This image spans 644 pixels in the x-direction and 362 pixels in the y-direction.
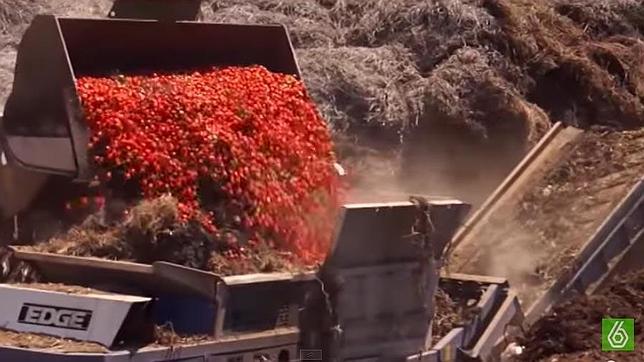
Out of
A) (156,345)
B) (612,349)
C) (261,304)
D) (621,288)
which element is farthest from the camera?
(621,288)

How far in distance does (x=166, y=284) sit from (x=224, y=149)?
1228 mm

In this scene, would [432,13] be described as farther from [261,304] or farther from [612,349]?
[261,304]

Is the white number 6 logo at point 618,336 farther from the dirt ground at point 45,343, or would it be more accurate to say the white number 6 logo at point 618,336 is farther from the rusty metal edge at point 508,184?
the dirt ground at point 45,343

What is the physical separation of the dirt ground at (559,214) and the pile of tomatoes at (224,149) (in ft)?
6.28

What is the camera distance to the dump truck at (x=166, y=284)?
548 centimetres

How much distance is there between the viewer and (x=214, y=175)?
659cm

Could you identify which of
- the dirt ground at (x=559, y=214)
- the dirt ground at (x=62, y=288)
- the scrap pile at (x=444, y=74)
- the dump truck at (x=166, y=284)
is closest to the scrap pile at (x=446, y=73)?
the scrap pile at (x=444, y=74)

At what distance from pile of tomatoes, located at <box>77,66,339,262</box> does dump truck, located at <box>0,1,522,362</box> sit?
226 mm

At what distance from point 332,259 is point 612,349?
2043 mm

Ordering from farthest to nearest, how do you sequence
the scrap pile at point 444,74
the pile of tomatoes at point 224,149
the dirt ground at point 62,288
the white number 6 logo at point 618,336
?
the scrap pile at point 444,74
the white number 6 logo at point 618,336
the pile of tomatoes at point 224,149
the dirt ground at point 62,288

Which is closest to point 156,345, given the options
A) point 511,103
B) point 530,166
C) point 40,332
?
point 40,332

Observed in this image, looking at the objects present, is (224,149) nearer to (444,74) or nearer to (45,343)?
(45,343)

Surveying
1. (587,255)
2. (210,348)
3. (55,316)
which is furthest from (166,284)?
(587,255)

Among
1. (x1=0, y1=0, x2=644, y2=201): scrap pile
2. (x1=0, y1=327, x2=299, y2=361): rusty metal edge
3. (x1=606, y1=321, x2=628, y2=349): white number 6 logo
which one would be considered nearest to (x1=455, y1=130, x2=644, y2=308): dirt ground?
(x1=606, y1=321, x2=628, y2=349): white number 6 logo
